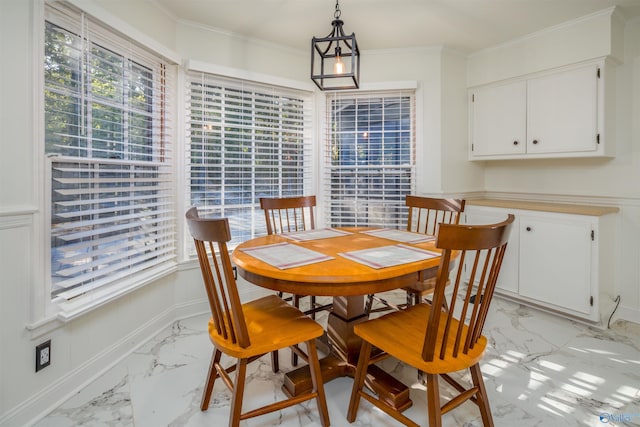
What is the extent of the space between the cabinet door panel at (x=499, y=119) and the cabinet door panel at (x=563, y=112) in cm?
8

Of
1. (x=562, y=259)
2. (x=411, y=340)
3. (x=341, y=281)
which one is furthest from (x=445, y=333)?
(x=562, y=259)

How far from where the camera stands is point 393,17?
8.79ft

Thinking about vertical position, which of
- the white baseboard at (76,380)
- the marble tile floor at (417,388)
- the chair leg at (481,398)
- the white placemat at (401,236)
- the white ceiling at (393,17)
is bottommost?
the marble tile floor at (417,388)

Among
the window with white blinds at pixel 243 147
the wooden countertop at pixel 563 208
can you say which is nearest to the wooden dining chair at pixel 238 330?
the window with white blinds at pixel 243 147

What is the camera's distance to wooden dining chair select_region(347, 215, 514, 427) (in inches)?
47.3

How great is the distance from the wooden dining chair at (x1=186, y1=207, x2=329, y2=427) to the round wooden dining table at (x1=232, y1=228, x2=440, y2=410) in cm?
17

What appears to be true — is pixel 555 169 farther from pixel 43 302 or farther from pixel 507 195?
pixel 43 302

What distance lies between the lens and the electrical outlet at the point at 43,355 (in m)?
1.62

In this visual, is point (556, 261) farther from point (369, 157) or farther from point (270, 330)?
point (270, 330)

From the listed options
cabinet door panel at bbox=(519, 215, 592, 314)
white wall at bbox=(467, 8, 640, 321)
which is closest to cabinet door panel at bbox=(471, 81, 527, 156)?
white wall at bbox=(467, 8, 640, 321)

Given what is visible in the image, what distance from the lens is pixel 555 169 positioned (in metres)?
3.21

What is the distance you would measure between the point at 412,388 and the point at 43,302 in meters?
1.93

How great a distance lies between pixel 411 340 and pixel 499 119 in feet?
8.80

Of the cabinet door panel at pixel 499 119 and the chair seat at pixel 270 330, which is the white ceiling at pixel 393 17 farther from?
the chair seat at pixel 270 330
